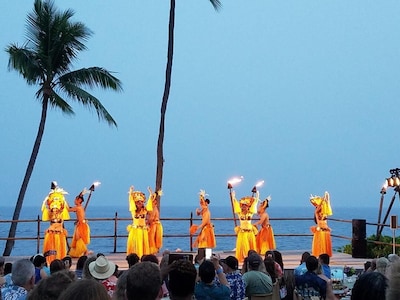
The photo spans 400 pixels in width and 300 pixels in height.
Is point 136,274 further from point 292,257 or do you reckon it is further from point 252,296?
point 292,257

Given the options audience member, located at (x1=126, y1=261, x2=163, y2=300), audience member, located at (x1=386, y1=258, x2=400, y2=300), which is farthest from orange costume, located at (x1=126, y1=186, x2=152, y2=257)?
audience member, located at (x1=386, y1=258, x2=400, y2=300)

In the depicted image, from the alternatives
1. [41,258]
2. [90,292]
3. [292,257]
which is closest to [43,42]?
[292,257]

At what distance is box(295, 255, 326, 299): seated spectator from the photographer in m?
5.28

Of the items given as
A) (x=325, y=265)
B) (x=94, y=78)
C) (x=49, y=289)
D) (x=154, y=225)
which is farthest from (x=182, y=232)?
(x=49, y=289)

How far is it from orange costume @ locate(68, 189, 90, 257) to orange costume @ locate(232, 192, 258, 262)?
3227mm

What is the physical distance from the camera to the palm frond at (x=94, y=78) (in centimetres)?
1652

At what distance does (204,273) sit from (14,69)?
12.8 meters

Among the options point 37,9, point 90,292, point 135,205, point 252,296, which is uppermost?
point 37,9

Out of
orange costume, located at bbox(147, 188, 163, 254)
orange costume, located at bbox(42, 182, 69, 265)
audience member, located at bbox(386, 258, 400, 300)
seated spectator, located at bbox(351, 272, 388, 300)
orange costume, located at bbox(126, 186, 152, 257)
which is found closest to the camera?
audience member, located at bbox(386, 258, 400, 300)

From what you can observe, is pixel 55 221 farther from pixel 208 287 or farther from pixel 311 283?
pixel 208 287

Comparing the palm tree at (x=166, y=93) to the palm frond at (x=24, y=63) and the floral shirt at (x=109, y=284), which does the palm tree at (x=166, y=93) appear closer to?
the palm frond at (x=24, y=63)

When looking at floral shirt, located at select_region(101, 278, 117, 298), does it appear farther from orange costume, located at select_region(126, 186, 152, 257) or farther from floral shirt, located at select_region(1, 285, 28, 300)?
orange costume, located at select_region(126, 186, 152, 257)

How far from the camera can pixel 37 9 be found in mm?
16375

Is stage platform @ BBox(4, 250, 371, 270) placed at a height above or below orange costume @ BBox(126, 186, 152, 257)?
below
